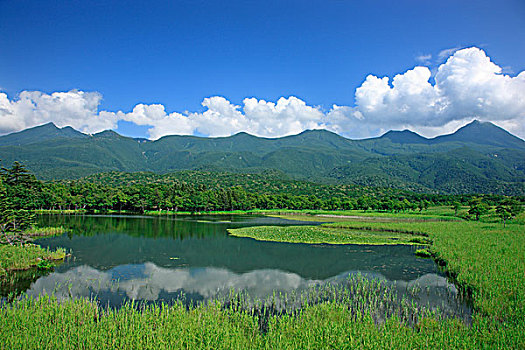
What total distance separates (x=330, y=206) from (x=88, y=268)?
105 m

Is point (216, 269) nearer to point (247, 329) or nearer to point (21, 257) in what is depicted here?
point (247, 329)

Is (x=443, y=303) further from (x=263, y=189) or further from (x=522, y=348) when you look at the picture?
(x=263, y=189)

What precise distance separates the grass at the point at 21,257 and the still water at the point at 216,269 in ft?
5.59

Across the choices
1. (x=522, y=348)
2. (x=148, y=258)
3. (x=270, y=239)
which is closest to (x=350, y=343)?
(x=522, y=348)

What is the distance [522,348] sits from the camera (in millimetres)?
10211

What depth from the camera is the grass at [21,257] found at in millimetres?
21987

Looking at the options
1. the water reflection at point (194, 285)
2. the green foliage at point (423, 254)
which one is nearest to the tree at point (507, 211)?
the green foliage at point (423, 254)

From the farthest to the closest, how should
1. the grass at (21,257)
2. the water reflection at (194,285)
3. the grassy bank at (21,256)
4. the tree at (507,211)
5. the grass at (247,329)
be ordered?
the tree at (507,211)
the grassy bank at (21,256)
the grass at (21,257)
the water reflection at (194,285)
the grass at (247,329)

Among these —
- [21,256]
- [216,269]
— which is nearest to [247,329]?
[216,269]

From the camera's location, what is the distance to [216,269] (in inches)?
984

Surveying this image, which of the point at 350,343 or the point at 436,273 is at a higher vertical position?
the point at 350,343

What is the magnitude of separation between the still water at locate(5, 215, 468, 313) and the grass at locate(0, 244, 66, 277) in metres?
1.70

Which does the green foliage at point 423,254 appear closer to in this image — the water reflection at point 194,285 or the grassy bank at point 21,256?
the water reflection at point 194,285

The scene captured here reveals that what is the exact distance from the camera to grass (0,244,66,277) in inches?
866
